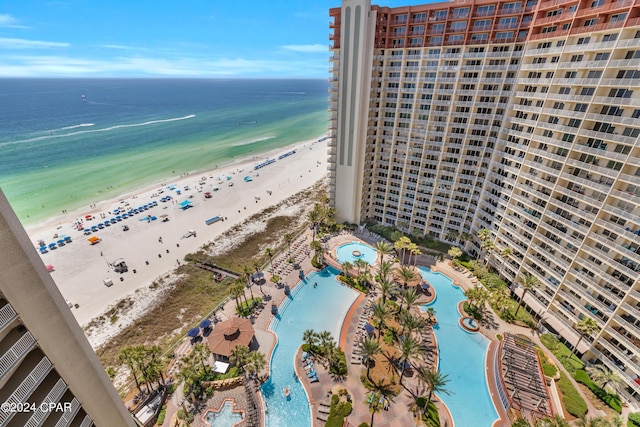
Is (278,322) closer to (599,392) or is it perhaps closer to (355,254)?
(355,254)

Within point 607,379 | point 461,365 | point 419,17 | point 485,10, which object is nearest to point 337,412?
point 461,365

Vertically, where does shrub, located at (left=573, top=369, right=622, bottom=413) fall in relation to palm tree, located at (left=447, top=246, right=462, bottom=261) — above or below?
below

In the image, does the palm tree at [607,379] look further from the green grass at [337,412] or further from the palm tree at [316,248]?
the palm tree at [316,248]

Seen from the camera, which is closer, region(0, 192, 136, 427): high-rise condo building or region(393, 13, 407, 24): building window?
region(0, 192, 136, 427): high-rise condo building

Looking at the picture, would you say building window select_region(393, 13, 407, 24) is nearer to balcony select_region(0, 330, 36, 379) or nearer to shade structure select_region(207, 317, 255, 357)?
shade structure select_region(207, 317, 255, 357)

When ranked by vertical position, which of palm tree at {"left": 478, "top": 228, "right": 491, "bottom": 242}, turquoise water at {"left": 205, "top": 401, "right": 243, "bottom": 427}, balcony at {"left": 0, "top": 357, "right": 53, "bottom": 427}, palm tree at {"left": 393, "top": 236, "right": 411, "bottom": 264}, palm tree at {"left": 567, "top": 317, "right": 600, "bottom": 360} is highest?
balcony at {"left": 0, "top": 357, "right": 53, "bottom": 427}

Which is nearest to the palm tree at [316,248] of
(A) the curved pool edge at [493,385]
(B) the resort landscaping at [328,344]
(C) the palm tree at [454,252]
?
(B) the resort landscaping at [328,344]

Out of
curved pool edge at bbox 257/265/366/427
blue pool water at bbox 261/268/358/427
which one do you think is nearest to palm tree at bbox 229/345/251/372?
curved pool edge at bbox 257/265/366/427

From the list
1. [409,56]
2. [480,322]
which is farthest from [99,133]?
[480,322]
